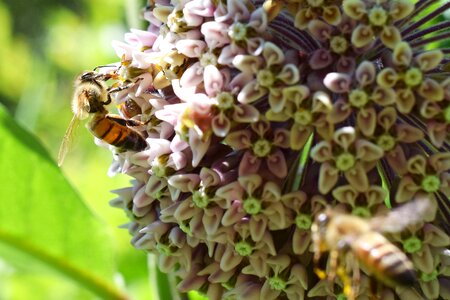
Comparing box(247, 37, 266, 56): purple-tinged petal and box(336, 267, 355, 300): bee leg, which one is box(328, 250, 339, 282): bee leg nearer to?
box(336, 267, 355, 300): bee leg

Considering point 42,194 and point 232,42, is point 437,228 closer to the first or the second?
point 232,42

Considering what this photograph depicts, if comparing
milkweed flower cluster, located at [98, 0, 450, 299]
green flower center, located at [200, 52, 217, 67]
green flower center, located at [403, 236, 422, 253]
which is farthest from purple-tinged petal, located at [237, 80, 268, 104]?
green flower center, located at [403, 236, 422, 253]

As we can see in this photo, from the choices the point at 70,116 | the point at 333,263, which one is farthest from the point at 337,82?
the point at 70,116

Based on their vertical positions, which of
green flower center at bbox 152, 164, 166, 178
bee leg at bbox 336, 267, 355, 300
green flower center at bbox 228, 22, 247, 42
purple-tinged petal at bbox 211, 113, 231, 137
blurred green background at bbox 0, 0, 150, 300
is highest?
green flower center at bbox 228, 22, 247, 42

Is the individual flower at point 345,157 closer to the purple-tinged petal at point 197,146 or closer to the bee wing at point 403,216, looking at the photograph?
the bee wing at point 403,216

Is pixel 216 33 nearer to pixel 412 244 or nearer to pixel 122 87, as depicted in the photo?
pixel 122 87
